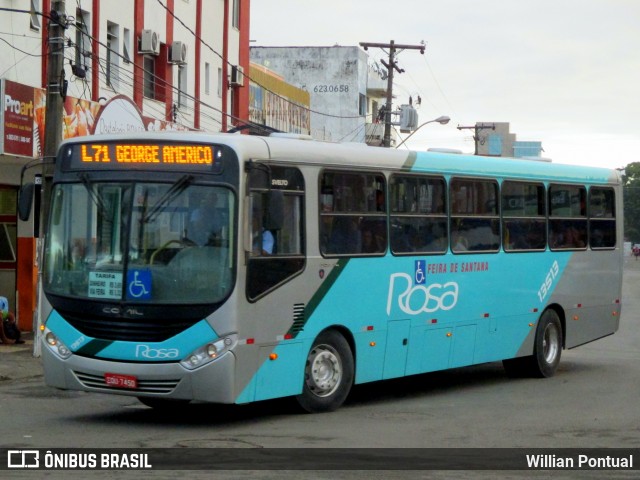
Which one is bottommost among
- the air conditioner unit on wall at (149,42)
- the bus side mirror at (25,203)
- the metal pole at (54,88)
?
the bus side mirror at (25,203)

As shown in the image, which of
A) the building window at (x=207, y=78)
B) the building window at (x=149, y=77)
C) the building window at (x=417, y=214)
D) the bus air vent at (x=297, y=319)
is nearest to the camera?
the bus air vent at (x=297, y=319)

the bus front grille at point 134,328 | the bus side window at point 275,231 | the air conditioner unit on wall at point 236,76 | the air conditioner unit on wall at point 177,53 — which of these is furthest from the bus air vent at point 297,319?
the air conditioner unit on wall at point 236,76

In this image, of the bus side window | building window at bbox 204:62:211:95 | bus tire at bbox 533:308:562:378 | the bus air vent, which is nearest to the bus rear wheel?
bus tire at bbox 533:308:562:378

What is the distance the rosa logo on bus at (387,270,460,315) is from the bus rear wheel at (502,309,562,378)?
8.42ft

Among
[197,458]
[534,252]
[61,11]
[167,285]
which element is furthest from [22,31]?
[197,458]

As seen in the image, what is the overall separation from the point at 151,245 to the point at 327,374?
256 cm

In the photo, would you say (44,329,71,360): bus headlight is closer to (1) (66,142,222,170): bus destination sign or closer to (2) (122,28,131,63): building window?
(1) (66,142,222,170): bus destination sign

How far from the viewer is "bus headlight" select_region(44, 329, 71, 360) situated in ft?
39.6

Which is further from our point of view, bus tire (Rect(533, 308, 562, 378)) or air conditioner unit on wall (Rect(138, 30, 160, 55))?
air conditioner unit on wall (Rect(138, 30, 160, 55))

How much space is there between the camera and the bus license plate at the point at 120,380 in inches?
456

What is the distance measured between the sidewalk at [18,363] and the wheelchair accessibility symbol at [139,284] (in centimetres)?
593

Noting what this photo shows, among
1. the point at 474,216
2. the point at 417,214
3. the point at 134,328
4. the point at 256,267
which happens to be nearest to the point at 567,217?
the point at 474,216

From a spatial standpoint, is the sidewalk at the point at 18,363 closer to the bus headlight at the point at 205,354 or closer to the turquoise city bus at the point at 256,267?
the turquoise city bus at the point at 256,267

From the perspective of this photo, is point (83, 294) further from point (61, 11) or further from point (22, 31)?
point (22, 31)
